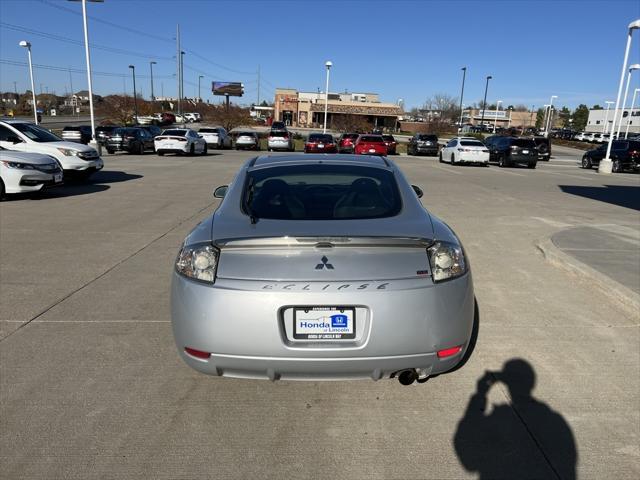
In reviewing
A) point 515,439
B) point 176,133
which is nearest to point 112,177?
point 176,133

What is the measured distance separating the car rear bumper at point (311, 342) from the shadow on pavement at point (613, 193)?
39.6ft

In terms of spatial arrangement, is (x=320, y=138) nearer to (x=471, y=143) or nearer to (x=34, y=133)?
(x=471, y=143)

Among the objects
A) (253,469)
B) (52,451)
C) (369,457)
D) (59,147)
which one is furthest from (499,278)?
(59,147)

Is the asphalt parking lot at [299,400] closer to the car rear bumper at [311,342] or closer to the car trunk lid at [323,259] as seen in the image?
the car rear bumper at [311,342]

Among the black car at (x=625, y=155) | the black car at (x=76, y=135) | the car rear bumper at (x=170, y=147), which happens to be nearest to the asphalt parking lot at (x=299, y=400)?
the car rear bumper at (x=170, y=147)

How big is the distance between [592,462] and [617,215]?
32.5ft

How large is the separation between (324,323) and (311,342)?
5.3 inches

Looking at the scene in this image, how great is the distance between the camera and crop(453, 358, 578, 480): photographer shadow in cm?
263

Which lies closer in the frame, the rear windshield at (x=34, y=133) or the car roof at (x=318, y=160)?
the car roof at (x=318, y=160)

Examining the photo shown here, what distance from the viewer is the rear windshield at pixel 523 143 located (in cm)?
2655

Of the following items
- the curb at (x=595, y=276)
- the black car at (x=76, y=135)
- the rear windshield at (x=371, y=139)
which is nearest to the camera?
the curb at (x=595, y=276)

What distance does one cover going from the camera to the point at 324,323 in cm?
272

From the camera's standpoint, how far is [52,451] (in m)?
2.71

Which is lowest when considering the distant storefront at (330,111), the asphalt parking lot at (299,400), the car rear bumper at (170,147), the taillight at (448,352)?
the asphalt parking lot at (299,400)
